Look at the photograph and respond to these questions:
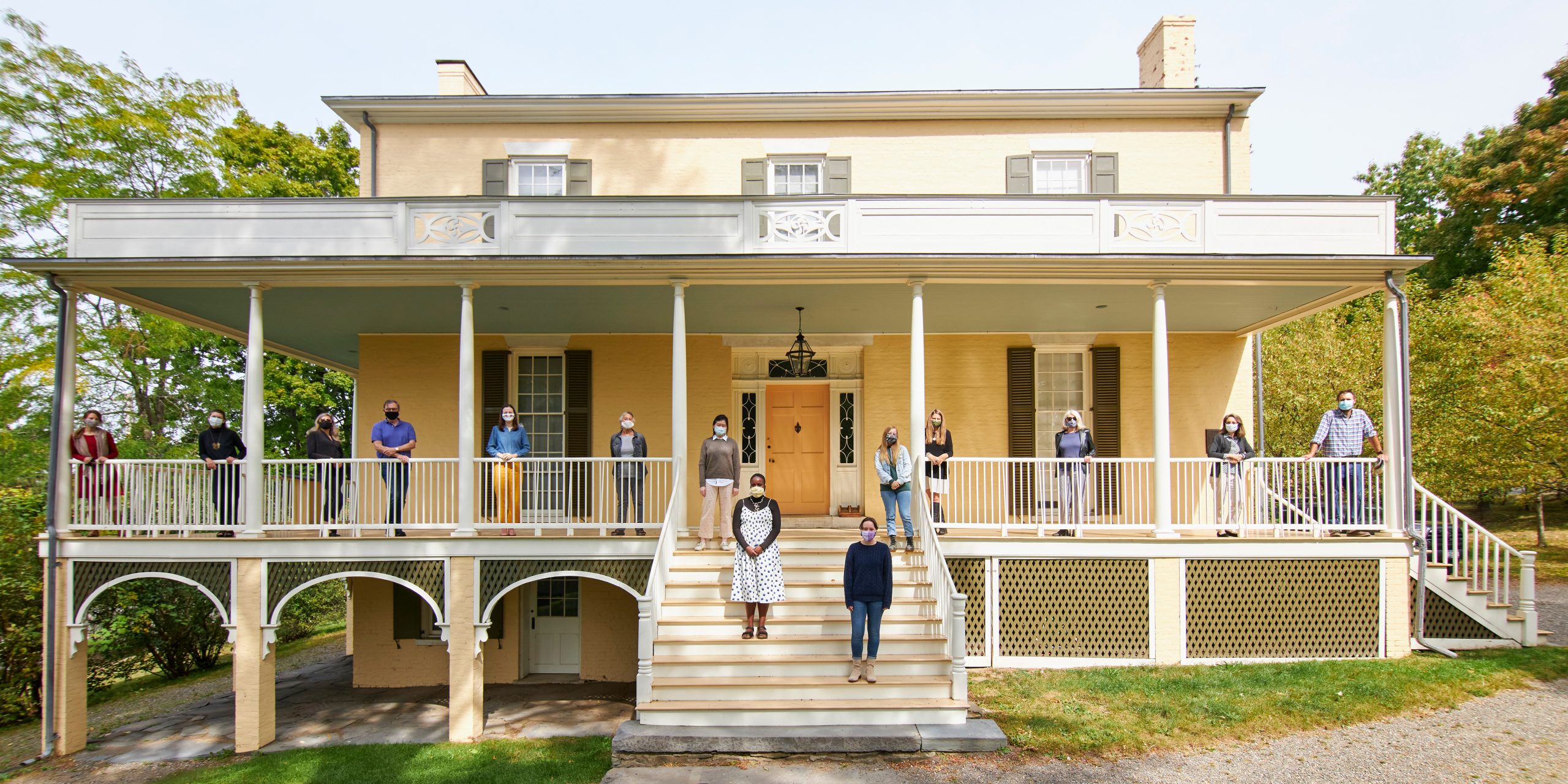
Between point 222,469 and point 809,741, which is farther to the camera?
point 222,469

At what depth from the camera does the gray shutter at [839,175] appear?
12836 millimetres

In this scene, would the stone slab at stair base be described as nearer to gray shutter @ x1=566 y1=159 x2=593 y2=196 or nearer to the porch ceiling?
the porch ceiling

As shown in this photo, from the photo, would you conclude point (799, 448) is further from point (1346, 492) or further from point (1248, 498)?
point (1346, 492)

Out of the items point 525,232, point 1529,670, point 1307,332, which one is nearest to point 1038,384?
point 1529,670

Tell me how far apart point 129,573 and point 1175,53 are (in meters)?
16.2

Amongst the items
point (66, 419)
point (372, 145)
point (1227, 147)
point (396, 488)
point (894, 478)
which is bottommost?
point (396, 488)

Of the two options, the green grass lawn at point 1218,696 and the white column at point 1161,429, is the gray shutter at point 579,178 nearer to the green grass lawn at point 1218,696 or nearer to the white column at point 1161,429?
the white column at point 1161,429

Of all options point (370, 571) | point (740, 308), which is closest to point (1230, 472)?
point (740, 308)

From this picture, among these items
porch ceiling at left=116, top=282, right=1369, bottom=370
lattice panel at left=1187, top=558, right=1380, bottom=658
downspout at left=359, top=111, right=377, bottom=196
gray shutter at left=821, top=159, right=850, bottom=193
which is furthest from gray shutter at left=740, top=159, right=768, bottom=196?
lattice panel at left=1187, top=558, right=1380, bottom=658

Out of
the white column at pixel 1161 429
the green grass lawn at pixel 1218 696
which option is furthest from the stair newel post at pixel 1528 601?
the white column at pixel 1161 429

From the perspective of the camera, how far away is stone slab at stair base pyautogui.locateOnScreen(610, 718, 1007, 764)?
A: 7199mm

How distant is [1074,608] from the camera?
962 centimetres

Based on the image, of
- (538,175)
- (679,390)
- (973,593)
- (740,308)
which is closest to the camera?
(679,390)

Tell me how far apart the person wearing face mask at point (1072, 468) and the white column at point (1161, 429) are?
2.46 ft
